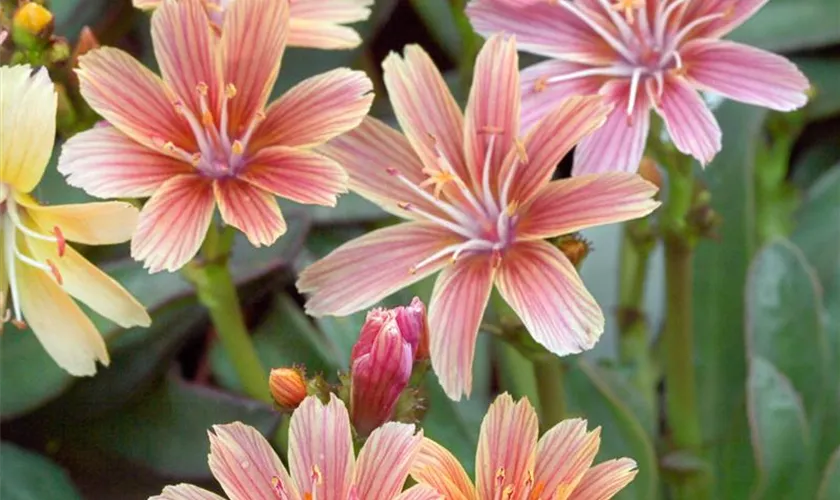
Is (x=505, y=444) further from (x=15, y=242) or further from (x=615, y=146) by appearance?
(x=15, y=242)

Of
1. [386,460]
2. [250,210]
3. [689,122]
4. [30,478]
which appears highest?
[689,122]

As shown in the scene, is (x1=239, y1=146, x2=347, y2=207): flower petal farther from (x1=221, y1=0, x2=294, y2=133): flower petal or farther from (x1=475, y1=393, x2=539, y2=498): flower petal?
(x1=475, y1=393, x2=539, y2=498): flower petal

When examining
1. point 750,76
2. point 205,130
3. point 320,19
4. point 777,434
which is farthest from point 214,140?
point 777,434

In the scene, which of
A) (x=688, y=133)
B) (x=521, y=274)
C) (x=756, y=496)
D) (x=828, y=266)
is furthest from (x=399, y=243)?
(x=828, y=266)

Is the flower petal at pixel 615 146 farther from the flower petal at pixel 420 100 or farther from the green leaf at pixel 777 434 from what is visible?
the green leaf at pixel 777 434

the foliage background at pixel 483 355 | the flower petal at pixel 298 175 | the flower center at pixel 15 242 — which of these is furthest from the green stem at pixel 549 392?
the flower center at pixel 15 242
